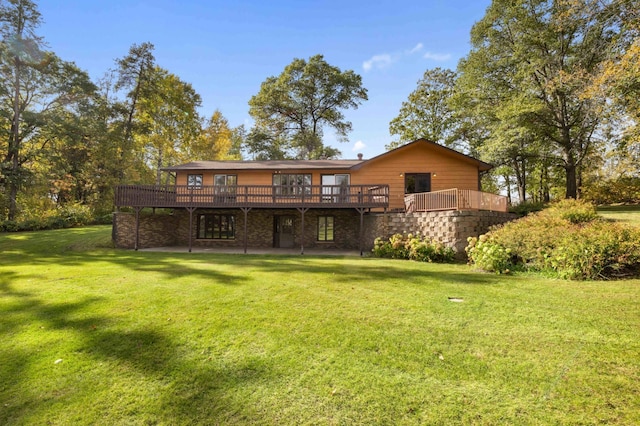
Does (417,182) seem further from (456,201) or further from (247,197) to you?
(247,197)

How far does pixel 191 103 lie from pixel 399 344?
33.6m

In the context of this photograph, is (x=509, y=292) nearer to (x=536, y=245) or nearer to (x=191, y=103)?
(x=536, y=245)

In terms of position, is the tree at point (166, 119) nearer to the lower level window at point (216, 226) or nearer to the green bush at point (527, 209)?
the lower level window at point (216, 226)

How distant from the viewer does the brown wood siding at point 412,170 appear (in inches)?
660

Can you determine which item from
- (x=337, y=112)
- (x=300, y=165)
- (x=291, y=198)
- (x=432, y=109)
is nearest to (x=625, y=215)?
(x=291, y=198)

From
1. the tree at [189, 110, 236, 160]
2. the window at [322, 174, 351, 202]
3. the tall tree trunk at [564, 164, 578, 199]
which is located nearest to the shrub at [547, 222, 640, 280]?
the window at [322, 174, 351, 202]

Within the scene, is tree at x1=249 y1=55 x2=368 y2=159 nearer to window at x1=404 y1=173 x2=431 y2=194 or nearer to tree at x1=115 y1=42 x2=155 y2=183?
tree at x1=115 y1=42 x2=155 y2=183

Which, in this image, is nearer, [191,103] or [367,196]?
[367,196]

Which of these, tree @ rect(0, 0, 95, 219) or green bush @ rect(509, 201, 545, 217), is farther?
tree @ rect(0, 0, 95, 219)

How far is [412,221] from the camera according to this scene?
13.8 m

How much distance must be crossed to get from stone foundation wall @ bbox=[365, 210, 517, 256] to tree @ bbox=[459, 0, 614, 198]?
9.16 metres

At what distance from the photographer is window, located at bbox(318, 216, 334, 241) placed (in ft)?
57.4

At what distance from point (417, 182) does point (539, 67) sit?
423 inches

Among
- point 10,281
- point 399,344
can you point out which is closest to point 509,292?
point 399,344
